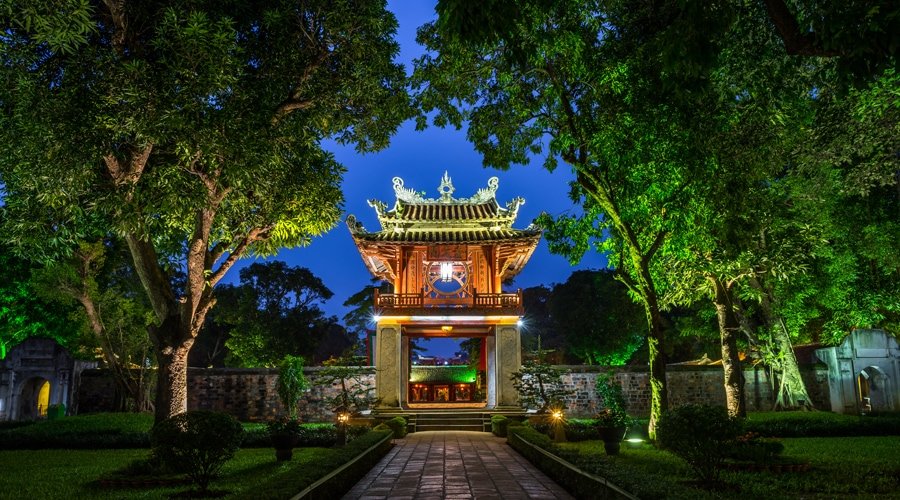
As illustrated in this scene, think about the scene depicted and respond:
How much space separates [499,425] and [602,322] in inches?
760

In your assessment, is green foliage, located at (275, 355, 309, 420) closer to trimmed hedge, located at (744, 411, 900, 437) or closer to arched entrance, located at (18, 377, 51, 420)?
trimmed hedge, located at (744, 411, 900, 437)

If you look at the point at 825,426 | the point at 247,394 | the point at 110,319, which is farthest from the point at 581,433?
the point at 110,319

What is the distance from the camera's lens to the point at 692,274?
45.5ft

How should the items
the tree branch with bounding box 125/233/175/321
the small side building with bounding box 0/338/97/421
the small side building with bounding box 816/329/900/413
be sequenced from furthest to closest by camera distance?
the small side building with bounding box 0/338/97/421
the small side building with bounding box 816/329/900/413
the tree branch with bounding box 125/233/175/321

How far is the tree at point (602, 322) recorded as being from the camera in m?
32.4

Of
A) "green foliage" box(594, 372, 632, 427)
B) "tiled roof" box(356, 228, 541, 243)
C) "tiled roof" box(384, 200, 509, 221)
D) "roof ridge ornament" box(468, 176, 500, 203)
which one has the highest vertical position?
"roof ridge ornament" box(468, 176, 500, 203)

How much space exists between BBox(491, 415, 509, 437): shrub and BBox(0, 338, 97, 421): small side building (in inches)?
625

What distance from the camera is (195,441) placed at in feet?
24.2

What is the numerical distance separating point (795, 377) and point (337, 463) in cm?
1648

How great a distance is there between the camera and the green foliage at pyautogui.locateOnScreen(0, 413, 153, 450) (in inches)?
566

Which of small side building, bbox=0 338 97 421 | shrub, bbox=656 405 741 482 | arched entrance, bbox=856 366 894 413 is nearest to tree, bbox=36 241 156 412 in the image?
small side building, bbox=0 338 97 421

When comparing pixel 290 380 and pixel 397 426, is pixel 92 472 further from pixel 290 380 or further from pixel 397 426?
pixel 290 380

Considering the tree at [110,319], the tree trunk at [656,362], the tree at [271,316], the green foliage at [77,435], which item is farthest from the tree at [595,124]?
the tree at [271,316]

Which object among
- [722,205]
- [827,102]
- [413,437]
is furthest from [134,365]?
[827,102]
